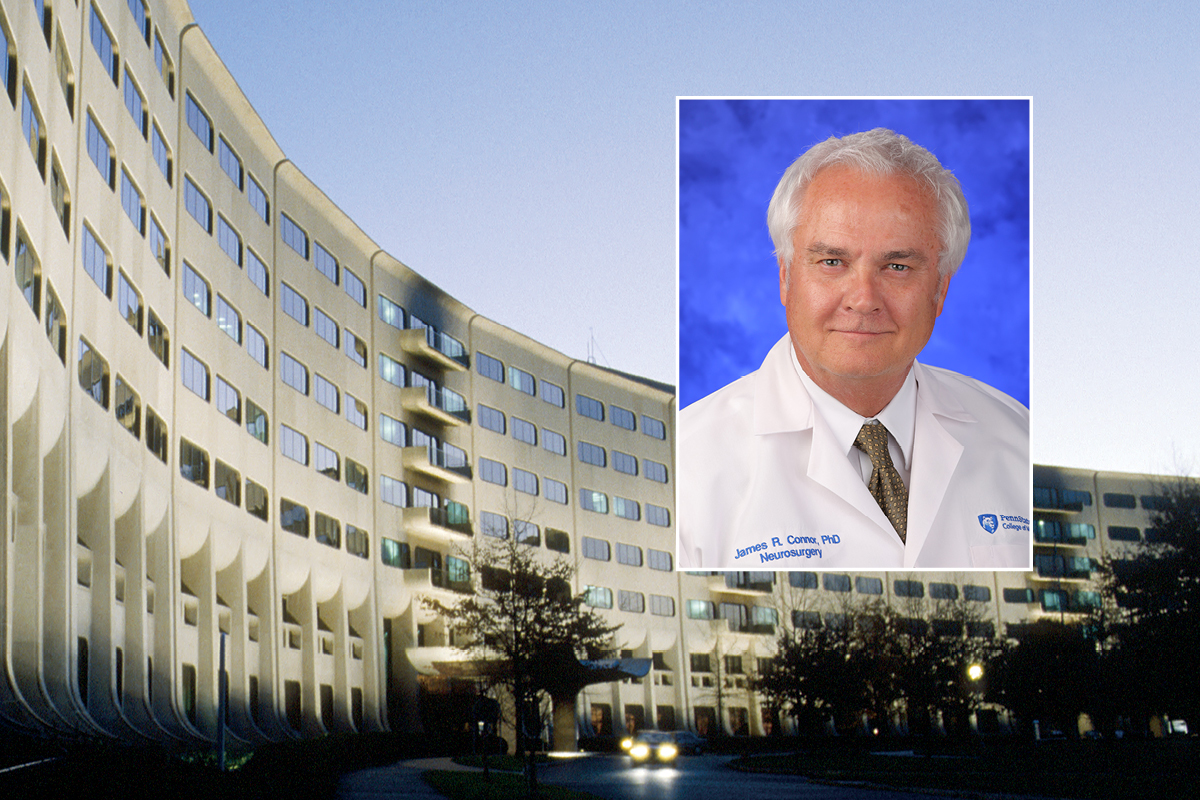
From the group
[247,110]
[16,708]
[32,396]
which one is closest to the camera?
[16,708]

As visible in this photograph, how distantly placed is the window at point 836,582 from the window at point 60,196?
130 ft

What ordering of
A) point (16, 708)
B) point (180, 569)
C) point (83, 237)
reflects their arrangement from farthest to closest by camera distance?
point (180, 569) < point (83, 237) < point (16, 708)

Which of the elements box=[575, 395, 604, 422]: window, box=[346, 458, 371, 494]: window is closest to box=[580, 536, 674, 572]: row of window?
box=[575, 395, 604, 422]: window

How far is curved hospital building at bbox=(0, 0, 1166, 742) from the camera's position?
23422 mm

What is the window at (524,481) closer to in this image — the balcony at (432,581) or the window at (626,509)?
the window at (626,509)

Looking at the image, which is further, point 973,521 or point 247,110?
point 247,110

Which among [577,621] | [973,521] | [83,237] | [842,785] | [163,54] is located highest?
[163,54]

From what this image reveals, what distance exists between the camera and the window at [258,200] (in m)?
39.5

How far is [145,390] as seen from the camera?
1183 inches

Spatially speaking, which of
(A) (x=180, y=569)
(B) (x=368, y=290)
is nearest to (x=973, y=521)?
(A) (x=180, y=569)

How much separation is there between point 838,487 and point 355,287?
34.0 metres

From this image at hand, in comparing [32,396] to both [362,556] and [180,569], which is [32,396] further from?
[362,556]

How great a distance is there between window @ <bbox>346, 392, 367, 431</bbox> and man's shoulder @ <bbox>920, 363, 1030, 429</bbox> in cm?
3201

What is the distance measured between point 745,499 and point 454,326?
121 ft
